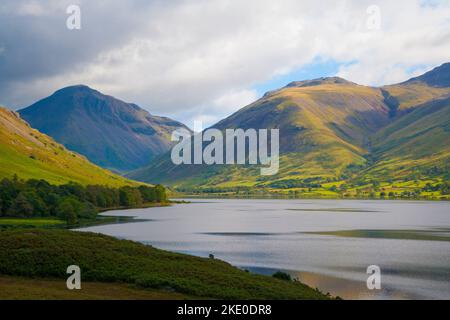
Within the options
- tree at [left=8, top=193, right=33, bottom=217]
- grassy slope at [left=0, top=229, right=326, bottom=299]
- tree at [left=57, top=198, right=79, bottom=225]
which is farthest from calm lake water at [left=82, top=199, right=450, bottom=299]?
tree at [left=8, top=193, right=33, bottom=217]

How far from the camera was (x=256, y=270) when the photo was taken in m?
73.9

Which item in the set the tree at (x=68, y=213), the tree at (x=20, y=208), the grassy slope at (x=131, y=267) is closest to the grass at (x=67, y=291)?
the grassy slope at (x=131, y=267)

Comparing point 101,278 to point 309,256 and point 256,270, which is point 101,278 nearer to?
point 256,270

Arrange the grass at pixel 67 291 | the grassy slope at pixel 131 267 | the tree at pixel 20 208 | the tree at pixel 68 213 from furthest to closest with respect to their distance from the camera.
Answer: the tree at pixel 20 208 < the tree at pixel 68 213 < the grassy slope at pixel 131 267 < the grass at pixel 67 291

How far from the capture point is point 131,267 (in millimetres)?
52781

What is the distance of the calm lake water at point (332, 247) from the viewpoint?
217 ft

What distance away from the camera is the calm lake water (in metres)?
66.0

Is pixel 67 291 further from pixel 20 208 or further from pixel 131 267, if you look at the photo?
pixel 20 208

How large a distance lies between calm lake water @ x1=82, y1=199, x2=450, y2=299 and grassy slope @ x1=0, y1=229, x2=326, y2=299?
1458 cm

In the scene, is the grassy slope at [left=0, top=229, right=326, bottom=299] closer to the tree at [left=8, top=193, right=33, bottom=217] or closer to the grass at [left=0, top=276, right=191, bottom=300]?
the grass at [left=0, top=276, right=191, bottom=300]

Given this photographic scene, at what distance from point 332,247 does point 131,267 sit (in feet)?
195

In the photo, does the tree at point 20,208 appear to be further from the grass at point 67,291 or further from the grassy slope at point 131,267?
the grass at point 67,291

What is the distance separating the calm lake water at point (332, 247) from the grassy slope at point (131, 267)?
14.6 m
